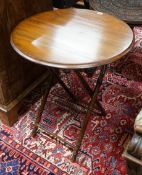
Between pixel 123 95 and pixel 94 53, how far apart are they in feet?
2.69

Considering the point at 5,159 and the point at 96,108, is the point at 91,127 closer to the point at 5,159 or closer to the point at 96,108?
the point at 96,108

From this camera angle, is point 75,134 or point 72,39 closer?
point 72,39

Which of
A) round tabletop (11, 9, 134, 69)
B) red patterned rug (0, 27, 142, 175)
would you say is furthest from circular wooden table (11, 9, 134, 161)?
red patterned rug (0, 27, 142, 175)

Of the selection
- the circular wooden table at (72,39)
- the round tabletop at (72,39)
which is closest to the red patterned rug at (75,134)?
the circular wooden table at (72,39)

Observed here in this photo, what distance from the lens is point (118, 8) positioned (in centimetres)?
195

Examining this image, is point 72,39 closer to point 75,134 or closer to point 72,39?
point 72,39

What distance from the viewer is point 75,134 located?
1696mm

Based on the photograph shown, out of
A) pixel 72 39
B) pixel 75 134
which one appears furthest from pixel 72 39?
pixel 75 134

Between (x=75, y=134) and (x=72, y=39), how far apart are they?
636 millimetres

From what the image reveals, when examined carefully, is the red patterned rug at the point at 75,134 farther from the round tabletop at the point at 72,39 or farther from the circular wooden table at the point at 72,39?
the round tabletop at the point at 72,39

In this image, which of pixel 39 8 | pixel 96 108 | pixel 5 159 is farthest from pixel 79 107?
pixel 39 8

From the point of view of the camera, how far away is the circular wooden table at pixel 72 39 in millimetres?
1208

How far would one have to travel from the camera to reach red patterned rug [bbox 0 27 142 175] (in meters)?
1.51

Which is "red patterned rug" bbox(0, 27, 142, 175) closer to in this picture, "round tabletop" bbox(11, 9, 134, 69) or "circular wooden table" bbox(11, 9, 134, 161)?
"circular wooden table" bbox(11, 9, 134, 161)
